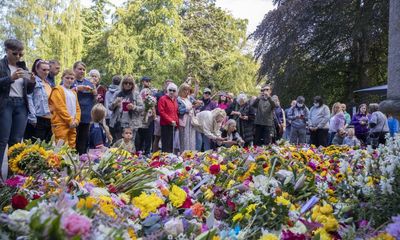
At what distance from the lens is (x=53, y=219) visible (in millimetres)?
1419

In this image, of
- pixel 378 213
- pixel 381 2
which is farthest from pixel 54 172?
pixel 381 2

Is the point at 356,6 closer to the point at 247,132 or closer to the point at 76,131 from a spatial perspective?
the point at 247,132

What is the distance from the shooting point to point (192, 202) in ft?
9.95

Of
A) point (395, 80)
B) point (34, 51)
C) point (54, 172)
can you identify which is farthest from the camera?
point (34, 51)

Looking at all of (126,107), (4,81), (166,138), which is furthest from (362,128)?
(4,81)

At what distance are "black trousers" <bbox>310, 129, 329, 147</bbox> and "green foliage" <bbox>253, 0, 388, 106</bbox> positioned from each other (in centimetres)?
993

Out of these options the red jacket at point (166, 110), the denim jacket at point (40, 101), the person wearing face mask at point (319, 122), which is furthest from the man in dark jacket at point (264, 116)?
the denim jacket at point (40, 101)

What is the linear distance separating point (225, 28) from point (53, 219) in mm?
35037

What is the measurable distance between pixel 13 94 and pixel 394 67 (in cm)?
388

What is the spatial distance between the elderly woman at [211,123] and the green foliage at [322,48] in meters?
13.3

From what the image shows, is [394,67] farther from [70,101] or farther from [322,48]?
[322,48]

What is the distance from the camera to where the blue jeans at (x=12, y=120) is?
5367mm

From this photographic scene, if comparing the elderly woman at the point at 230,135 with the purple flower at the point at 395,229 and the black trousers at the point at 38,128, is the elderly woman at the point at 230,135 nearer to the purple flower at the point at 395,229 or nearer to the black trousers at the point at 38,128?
the black trousers at the point at 38,128

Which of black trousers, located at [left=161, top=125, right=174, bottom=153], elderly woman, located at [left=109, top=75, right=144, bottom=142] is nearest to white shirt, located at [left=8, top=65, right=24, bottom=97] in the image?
elderly woman, located at [left=109, top=75, right=144, bottom=142]
